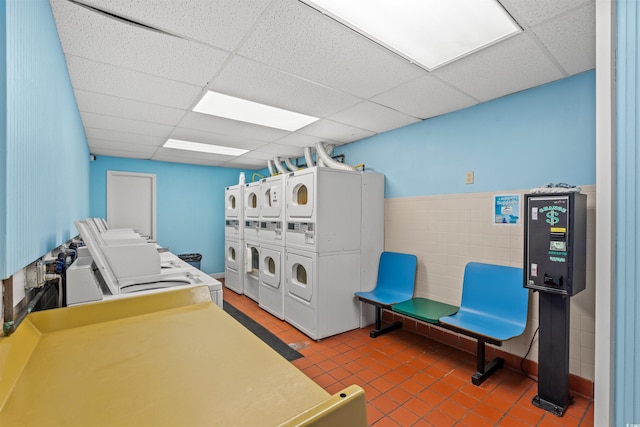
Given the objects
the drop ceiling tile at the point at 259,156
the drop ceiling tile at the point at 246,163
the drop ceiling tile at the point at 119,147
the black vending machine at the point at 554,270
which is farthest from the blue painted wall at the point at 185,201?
the black vending machine at the point at 554,270

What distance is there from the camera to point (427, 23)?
69.5 inches

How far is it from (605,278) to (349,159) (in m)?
3.57

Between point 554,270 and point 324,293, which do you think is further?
point 324,293

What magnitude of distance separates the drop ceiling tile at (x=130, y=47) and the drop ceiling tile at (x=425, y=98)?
5.06 feet

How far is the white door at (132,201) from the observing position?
5578 mm

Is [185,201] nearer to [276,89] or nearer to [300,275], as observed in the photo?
[300,275]

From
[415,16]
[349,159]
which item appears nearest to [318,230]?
[349,159]

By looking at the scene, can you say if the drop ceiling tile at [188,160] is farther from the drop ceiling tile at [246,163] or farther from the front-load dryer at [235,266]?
the front-load dryer at [235,266]

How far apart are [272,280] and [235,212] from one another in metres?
1.87

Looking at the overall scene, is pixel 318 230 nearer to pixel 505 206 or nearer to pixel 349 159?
pixel 349 159

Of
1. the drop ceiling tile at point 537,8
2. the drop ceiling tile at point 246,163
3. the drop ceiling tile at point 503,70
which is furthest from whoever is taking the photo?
the drop ceiling tile at point 246,163

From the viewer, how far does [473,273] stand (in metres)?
2.97

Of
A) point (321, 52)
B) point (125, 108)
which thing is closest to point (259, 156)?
point (125, 108)

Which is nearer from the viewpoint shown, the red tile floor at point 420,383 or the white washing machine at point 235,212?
the red tile floor at point 420,383
